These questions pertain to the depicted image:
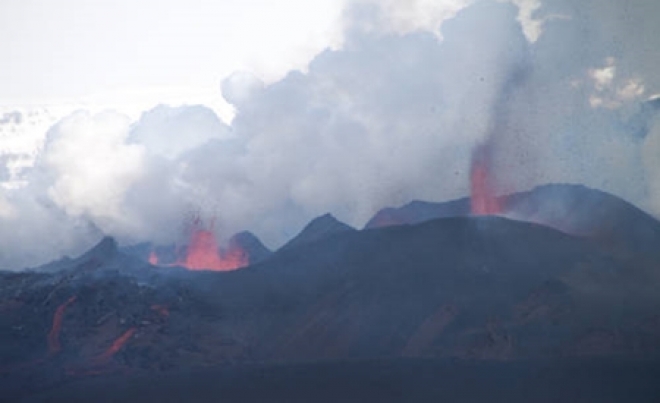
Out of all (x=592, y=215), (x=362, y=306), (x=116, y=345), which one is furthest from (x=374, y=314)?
(x=592, y=215)

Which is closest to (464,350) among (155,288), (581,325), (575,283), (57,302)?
(581,325)

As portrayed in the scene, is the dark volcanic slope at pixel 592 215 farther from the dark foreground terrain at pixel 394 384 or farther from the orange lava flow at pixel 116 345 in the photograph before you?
the orange lava flow at pixel 116 345

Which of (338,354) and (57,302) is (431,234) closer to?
(338,354)

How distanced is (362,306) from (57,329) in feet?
257

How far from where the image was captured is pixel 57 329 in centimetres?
15825

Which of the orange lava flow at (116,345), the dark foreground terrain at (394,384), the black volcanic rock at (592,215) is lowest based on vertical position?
the dark foreground terrain at (394,384)

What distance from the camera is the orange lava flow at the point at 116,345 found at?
474 feet

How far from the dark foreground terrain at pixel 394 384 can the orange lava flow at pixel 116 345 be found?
51.7 feet

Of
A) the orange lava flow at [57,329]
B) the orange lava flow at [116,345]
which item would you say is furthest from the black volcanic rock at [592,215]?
the orange lava flow at [57,329]

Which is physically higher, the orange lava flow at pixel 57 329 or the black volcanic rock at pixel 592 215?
the black volcanic rock at pixel 592 215

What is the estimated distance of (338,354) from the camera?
134 meters

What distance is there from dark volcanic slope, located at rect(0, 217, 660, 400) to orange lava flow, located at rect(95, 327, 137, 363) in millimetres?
346

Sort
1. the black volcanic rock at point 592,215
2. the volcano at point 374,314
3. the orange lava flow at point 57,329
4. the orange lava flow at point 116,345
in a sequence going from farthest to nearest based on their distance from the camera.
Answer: the black volcanic rock at point 592,215 < the orange lava flow at point 57,329 < the orange lava flow at point 116,345 < the volcano at point 374,314

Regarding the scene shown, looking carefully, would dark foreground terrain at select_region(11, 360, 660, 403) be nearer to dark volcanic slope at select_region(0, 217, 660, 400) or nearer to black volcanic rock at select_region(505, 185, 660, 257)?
dark volcanic slope at select_region(0, 217, 660, 400)
